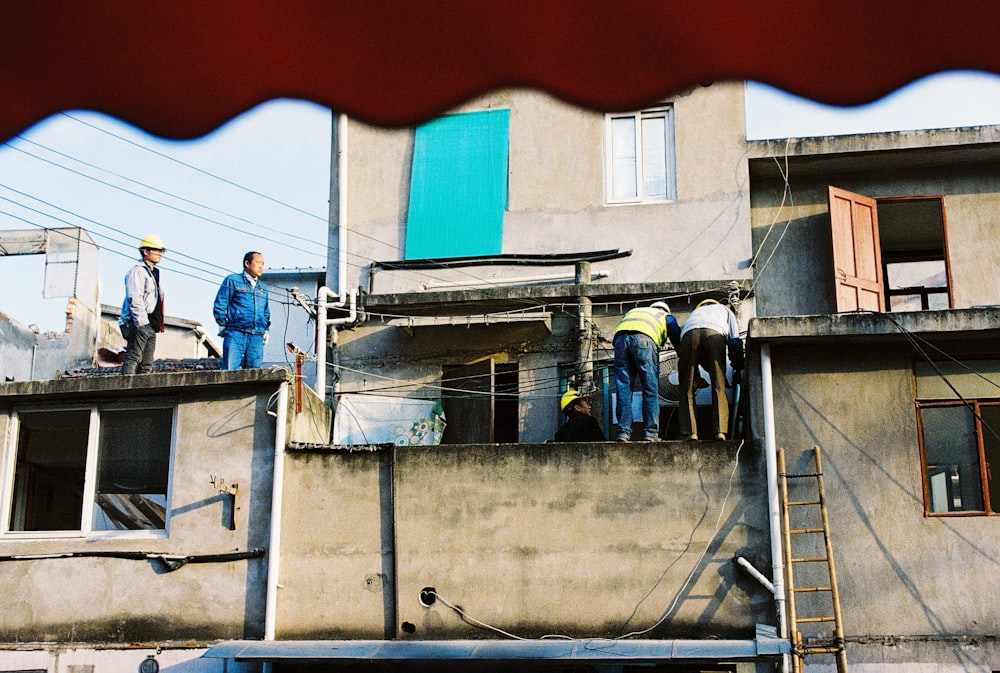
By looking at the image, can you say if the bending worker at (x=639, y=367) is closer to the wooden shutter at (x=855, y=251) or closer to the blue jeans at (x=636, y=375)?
the blue jeans at (x=636, y=375)

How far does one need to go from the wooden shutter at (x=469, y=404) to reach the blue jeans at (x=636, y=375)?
8.39ft

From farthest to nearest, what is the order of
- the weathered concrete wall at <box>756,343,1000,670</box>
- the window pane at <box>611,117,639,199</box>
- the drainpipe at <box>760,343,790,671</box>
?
the window pane at <box>611,117,639,199</box> → the drainpipe at <box>760,343,790,671</box> → the weathered concrete wall at <box>756,343,1000,670</box>

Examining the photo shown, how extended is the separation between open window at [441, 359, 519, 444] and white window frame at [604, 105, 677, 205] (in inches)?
118

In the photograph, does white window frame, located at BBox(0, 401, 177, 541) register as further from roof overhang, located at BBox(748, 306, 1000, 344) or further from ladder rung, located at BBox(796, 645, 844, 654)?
ladder rung, located at BBox(796, 645, 844, 654)

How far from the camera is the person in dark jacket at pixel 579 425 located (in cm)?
1439

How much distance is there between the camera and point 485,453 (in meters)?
13.6

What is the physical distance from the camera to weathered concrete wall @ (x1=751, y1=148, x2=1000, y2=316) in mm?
17219

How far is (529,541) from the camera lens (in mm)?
13312

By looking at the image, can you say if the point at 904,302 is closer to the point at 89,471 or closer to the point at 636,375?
the point at 636,375

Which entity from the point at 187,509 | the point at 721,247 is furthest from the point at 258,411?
the point at 721,247

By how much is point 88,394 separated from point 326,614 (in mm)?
4004

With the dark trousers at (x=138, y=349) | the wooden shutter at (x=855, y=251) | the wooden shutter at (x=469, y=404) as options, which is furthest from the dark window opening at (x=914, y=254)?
the dark trousers at (x=138, y=349)

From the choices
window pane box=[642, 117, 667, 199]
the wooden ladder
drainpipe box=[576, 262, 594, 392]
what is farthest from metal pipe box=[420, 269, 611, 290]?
the wooden ladder

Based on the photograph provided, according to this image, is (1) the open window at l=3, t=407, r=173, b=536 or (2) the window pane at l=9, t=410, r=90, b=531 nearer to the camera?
(1) the open window at l=3, t=407, r=173, b=536
